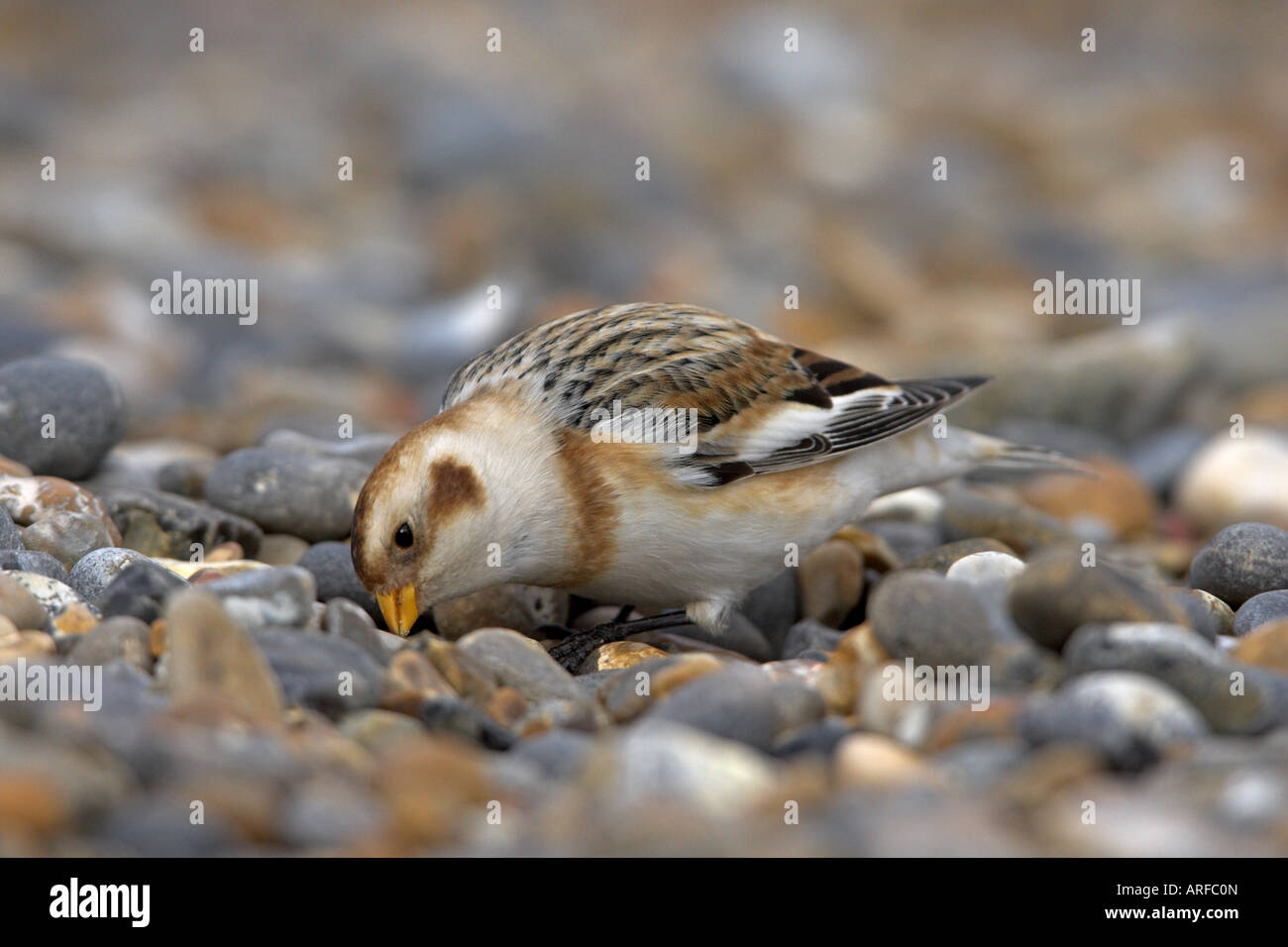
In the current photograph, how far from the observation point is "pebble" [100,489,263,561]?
477 cm

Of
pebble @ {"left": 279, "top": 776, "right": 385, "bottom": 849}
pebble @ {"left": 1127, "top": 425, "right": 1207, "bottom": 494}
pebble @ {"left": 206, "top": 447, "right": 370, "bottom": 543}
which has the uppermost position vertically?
pebble @ {"left": 1127, "top": 425, "right": 1207, "bottom": 494}

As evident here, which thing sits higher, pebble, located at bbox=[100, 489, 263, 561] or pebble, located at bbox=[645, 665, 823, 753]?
pebble, located at bbox=[100, 489, 263, 561]

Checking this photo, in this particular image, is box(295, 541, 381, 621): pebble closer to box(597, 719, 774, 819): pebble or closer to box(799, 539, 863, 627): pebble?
box(799, 539, 863, 627): pebble

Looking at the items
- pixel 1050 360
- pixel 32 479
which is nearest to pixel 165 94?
pixel 1050 360

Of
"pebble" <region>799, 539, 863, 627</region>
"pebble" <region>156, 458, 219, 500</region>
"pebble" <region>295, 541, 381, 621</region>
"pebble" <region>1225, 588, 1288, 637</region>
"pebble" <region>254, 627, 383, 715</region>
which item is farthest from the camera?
"pebble" <region>156, 458, 219, 500</region>

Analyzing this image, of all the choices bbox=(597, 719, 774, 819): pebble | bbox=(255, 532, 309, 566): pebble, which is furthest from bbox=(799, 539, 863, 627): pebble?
bbox=(597, 719, 774, 819): pebble

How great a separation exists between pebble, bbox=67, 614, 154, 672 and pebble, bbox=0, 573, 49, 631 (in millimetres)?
248

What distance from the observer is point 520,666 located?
3832mm

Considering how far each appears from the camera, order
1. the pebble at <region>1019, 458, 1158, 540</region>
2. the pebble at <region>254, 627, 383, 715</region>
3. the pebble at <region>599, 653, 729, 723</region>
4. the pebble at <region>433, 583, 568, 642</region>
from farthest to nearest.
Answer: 1. the pebble at <region>1019, 458, 1158, 540</region>
2. the pebble at <region>433, 583, 568, 642</region>
3. the pebble at <region>599, 653, 729, 723</region>
4. the pebble at <region>254, 627, 383, 715</region>

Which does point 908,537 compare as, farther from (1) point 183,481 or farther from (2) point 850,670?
(1) point 183,481

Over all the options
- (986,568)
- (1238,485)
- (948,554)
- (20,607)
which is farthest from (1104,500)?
(20,607)

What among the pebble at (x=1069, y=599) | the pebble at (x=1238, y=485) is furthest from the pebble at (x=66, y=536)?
the pebble at (x=1238, y=485)

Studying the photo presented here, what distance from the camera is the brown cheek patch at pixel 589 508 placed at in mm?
4434

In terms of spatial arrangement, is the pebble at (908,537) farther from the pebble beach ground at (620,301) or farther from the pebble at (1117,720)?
the pebble at (1117,720)
